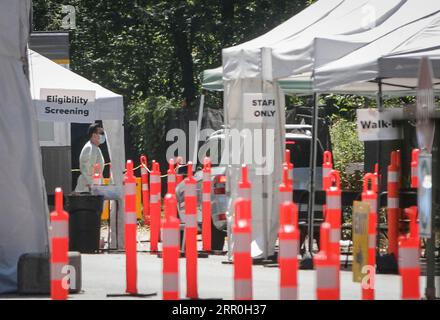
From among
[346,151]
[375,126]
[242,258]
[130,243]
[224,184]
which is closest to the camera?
[242,258]

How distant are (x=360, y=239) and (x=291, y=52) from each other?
20.7ft

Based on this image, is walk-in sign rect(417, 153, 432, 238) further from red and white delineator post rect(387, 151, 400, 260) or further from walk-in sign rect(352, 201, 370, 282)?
red and white delineator post rect(387, 151, 400, 260)

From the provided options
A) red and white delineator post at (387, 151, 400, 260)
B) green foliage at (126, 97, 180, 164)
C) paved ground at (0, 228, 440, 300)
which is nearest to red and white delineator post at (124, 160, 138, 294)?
paved ground at (0, 228, 440, 300)

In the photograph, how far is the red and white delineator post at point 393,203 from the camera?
622 inches

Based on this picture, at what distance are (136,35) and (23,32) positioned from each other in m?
28.2

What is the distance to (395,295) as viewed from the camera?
521 inches

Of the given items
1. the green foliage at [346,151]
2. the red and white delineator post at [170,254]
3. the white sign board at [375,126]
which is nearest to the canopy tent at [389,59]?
the white sign board at [375,126]

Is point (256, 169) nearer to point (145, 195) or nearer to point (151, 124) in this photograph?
point (145, 195)

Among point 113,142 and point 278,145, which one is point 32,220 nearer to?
point 278,145

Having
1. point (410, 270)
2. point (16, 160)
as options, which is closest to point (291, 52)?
point (16, 160)

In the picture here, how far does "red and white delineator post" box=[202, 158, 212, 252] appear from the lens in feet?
62.6

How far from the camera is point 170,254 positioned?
A: 1103cm

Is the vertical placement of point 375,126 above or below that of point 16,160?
above

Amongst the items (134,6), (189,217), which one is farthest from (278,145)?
(134,6)
